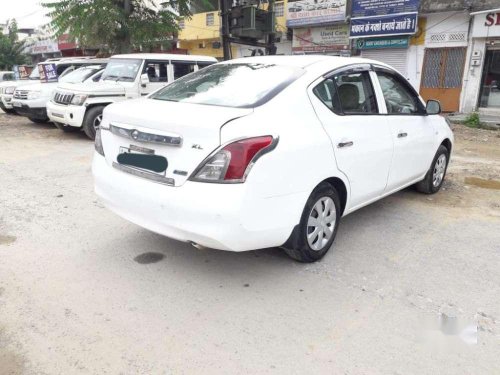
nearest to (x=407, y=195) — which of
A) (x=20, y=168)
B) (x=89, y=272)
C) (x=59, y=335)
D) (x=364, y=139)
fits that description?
(x=364, y=139)

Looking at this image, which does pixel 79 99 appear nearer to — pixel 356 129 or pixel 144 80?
pixel 144 80

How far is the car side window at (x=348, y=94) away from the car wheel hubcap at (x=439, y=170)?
1795 millimetres

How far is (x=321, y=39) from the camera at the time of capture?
1888cm

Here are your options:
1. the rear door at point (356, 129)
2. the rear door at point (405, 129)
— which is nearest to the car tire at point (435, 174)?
the rear door at point (405, 129)

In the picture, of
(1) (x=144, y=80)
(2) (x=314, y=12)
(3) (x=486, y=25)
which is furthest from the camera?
(2) (x=314, y=12)

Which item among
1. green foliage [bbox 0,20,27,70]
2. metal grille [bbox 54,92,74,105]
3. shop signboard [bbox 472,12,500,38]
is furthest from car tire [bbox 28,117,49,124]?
green foliage [bbox 0,20,27,70]

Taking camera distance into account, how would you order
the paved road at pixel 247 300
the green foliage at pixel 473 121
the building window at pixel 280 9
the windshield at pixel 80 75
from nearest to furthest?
the paved road at pixel 247 300, the windshield at pixel 80 75, the green foliage at pixel 473 121, the building window at pixel 280 9

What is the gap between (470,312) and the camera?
295 cm

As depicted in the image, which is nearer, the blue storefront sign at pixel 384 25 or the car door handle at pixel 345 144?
the car door handle at pixel 345 144

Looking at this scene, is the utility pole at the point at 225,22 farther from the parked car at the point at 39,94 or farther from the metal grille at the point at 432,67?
the metal grille at the point at 432,67

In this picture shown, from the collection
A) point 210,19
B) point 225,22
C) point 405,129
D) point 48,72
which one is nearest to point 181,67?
point 225,22

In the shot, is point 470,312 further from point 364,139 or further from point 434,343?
point 364,139

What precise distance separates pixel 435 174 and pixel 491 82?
11358mm

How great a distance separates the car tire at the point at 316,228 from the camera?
10.9 feet
